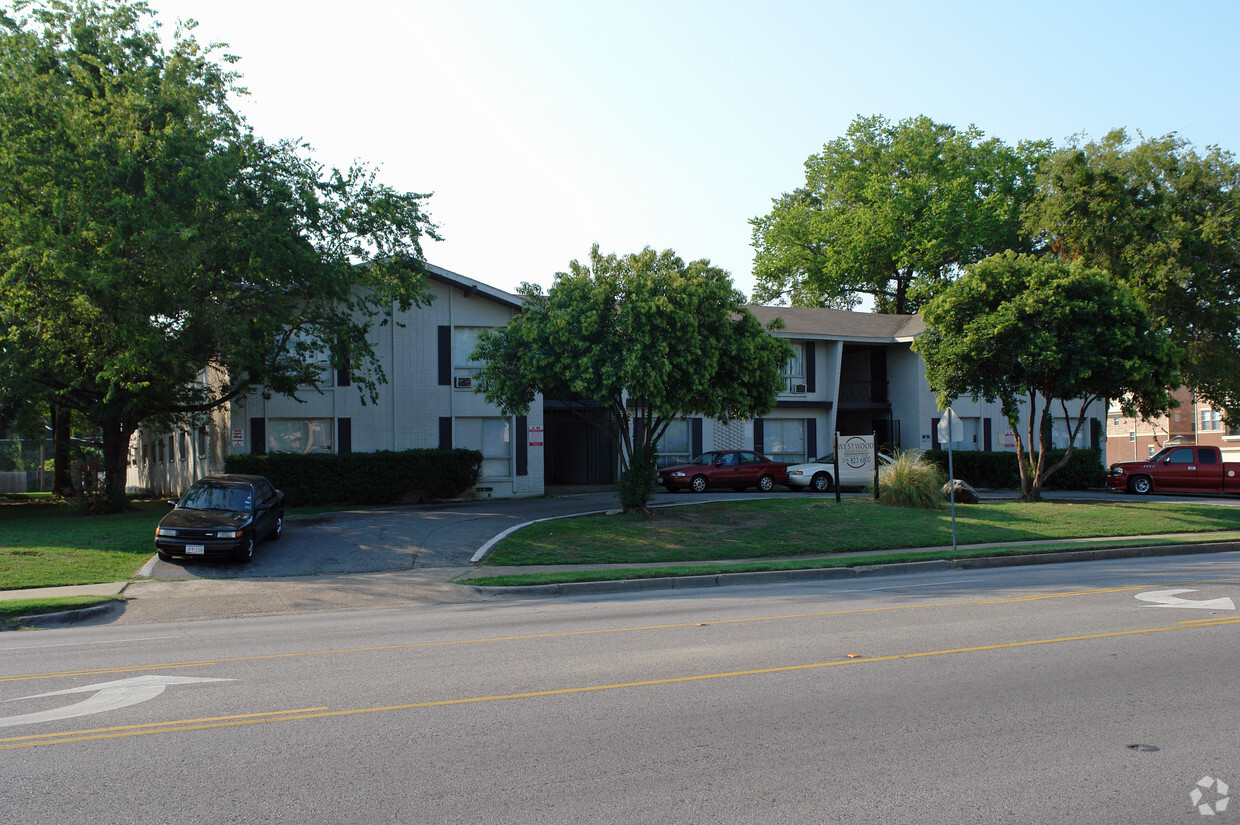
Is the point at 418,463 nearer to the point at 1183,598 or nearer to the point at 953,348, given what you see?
the point at 953,348

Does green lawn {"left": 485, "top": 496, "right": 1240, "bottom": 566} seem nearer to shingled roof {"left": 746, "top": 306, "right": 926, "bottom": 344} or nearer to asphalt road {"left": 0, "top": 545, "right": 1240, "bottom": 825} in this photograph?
asphalt road {"left": 0, "top": 545, "right": 1240, "bottom": 825}

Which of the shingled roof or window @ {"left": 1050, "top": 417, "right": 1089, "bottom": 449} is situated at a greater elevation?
the shingled roof

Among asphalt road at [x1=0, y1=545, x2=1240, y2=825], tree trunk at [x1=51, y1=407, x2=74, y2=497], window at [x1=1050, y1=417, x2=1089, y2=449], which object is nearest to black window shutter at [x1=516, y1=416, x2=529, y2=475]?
tree trunk at [x1=51, y1=407, x2=74, y2=497]

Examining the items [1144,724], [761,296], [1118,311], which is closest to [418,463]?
[1118,311]

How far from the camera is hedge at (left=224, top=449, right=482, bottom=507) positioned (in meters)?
25.0

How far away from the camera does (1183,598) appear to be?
11.2m

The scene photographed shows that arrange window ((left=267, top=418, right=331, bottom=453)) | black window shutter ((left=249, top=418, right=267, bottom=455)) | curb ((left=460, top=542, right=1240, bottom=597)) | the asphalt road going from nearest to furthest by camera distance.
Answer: the asphalt road → curb ((left=460, top=542, right=1240, bottom=597)) → black window shutter ((left=249, top=418, right=267, bottom=455)) → window ((left=267, top=418, right=331, bottom=453))

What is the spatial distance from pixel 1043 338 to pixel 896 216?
2746 centimetres

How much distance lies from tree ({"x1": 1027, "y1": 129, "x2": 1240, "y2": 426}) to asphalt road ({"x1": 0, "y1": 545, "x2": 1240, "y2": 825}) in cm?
2706

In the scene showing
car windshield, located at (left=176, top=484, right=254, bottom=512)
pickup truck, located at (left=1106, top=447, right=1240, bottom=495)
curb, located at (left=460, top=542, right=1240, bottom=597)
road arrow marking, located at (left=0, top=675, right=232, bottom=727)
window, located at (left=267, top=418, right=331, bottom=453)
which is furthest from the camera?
pickup truck, located at (left=1106, top=447, right=1240, bottom=495)

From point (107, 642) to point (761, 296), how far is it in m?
50.7

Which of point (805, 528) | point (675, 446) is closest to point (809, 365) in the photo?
point (675, 446)

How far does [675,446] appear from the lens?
33.2 meters

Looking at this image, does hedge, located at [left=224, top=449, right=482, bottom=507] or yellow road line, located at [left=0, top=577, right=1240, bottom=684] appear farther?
hedge, located at [left=224, top=449, right=482, bottom=507]
